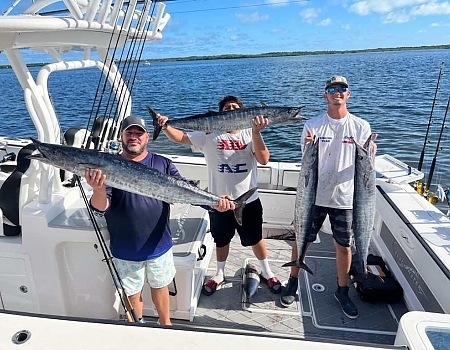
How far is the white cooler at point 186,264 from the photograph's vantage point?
2830 millimetres

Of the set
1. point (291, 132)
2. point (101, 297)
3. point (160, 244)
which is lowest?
point (291, 132)

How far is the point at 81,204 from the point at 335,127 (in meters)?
2.08

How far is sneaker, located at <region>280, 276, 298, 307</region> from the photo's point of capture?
10.7ft

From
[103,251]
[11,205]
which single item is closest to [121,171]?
[103,251]

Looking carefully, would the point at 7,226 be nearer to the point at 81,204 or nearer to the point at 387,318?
the point at 81,204

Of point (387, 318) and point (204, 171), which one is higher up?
point (204, 171)

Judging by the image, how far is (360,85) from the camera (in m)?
23.4

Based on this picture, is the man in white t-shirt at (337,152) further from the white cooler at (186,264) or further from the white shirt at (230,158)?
the white cooler at (186,264)

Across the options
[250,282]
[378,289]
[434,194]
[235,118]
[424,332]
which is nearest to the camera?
[424,332]

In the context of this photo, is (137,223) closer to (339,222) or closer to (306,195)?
(306,195)

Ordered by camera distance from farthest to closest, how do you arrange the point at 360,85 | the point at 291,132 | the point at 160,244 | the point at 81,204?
1. the point at 360,85
2. the point at 291,132
3. the point at 81,204
4. the point at 160,244

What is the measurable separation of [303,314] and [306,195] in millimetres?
1065

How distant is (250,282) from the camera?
3.39 meters

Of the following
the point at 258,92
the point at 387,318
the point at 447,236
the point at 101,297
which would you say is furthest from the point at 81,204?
the point at 258,92
